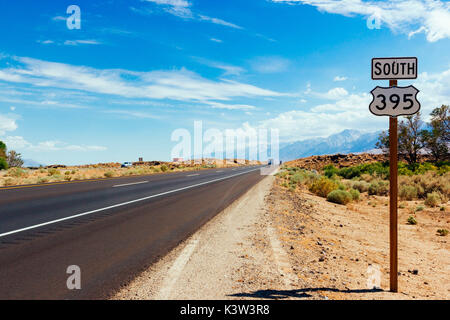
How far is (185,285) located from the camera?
13.8ft

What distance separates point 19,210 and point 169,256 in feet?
22.7

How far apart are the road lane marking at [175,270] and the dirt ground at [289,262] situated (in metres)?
0.01

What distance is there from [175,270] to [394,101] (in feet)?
13.9

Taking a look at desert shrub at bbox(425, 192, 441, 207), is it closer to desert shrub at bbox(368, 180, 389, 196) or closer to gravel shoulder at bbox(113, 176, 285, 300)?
desert shrub at bbox(368, 180, 389, 196)

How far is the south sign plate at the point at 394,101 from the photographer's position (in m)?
4.47

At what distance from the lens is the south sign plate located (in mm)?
4472

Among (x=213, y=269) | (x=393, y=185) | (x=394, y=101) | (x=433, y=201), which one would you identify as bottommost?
(x=433, y=201)

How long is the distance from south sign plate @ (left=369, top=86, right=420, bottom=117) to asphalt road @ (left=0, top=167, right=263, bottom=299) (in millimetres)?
4416

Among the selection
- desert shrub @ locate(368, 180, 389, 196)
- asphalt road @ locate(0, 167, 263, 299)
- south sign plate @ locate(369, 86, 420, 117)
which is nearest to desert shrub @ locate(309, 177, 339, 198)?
desert shrub @ locate(368, 180, 389, 196)

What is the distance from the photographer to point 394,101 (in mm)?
4523

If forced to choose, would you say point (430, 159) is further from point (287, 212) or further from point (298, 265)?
point (298, 265)

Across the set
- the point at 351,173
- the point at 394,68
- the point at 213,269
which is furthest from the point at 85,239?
the point at 351,173

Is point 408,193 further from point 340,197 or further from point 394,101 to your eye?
point 394,101

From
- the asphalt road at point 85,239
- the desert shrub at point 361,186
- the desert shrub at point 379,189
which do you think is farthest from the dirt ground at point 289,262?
the desert shrub at point 361,186
